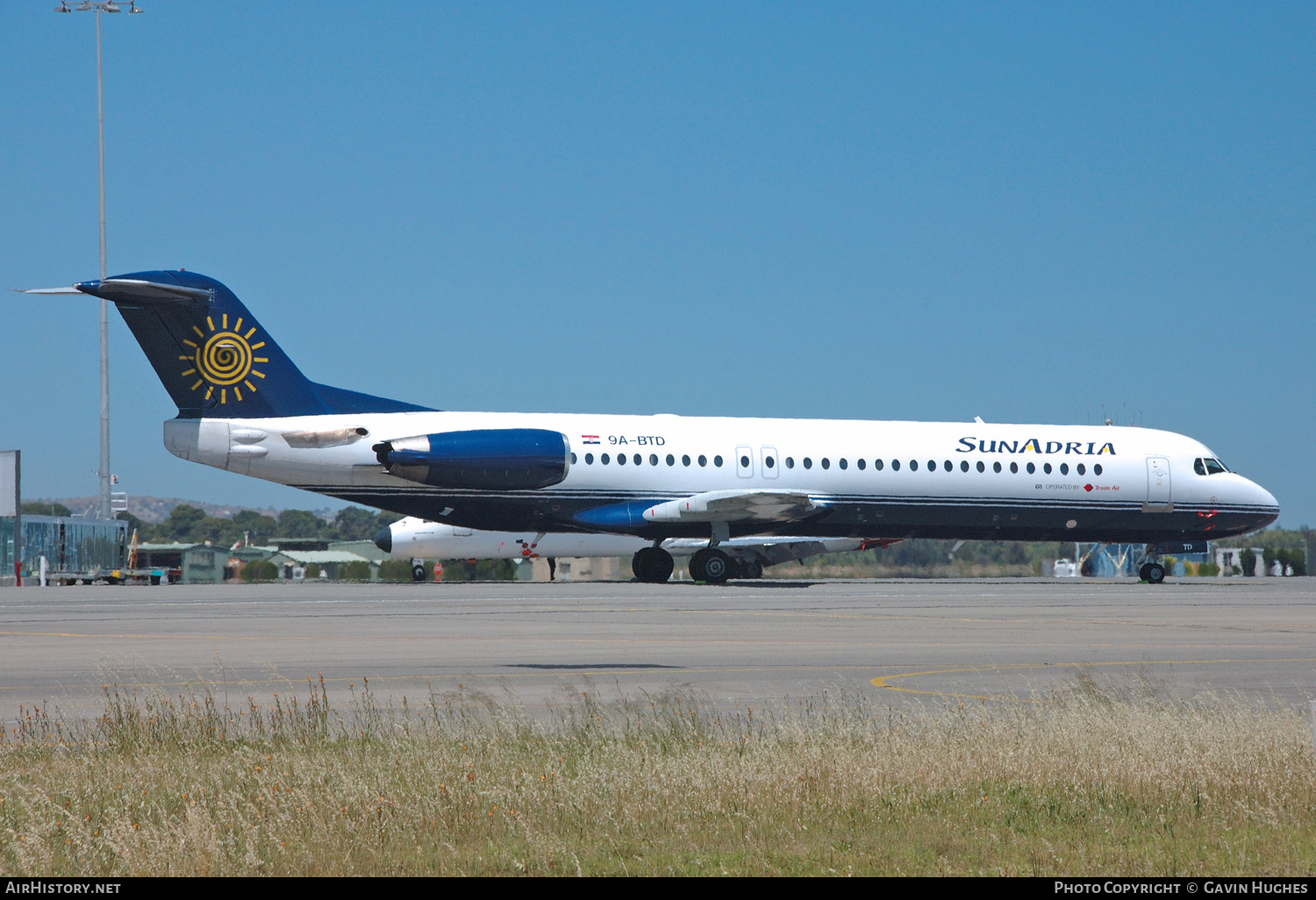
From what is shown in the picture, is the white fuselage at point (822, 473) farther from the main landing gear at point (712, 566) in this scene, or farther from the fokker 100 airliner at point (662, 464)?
the main landing gear at point (712, 566)

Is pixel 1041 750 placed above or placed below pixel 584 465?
below

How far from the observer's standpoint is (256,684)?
1292cm

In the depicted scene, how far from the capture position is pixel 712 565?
37.0 meters

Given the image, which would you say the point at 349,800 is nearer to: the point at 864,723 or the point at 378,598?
the point at 864,723

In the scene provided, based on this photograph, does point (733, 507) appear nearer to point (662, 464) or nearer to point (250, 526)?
point (662, 464)

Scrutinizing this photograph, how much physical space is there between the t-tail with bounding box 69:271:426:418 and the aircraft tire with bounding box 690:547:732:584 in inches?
429

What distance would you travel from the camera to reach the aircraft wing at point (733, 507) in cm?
3566

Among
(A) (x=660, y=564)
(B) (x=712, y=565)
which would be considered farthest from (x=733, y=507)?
(A) (x=660, y=564)

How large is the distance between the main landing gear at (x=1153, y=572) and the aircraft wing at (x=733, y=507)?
1096cm

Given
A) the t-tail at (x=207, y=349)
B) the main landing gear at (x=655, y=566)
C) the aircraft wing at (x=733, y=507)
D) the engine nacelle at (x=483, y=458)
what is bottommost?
the main landing gear at (x=655, y=566)

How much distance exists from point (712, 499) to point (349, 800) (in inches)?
1134

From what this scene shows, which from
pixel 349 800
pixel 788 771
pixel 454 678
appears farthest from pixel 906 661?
pixel 349 800

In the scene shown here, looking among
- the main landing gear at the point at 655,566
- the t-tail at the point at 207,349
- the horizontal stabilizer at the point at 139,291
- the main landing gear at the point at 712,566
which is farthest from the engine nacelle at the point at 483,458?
the horizontal stabilizer at the point at 139,291
